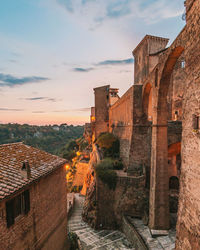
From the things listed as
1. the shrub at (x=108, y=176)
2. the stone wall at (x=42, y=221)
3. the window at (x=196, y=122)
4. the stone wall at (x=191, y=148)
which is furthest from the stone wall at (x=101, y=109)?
the window at (x=196, y=122)

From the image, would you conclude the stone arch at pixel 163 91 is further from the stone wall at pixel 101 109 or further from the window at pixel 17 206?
the stone wall at pixel 101 109

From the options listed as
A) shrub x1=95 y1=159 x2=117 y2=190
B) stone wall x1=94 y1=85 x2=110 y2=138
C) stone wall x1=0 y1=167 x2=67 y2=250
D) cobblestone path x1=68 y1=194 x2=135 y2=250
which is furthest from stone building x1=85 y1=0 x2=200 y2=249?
stone wall x1=94 y1=85 x2=110 y2=138

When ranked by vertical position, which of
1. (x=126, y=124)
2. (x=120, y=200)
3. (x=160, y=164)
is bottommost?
(x=120, y=200)

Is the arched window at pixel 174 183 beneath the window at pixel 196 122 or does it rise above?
beneath

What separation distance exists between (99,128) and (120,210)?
20.6 m

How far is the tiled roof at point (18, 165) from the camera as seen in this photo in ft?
15.6

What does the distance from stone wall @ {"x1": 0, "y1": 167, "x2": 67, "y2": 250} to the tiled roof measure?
441 millimetres

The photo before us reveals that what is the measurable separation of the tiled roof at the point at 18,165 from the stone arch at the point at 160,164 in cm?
639

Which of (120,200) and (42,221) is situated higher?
(42,221)

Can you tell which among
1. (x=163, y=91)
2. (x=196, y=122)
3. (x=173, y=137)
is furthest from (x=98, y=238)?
(x=163, y=91)

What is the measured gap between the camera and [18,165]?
20.1 ft

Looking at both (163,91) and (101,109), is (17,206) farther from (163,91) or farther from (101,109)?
(101,109)

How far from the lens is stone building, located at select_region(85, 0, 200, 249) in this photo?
5.07m

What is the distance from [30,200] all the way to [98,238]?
911cm
